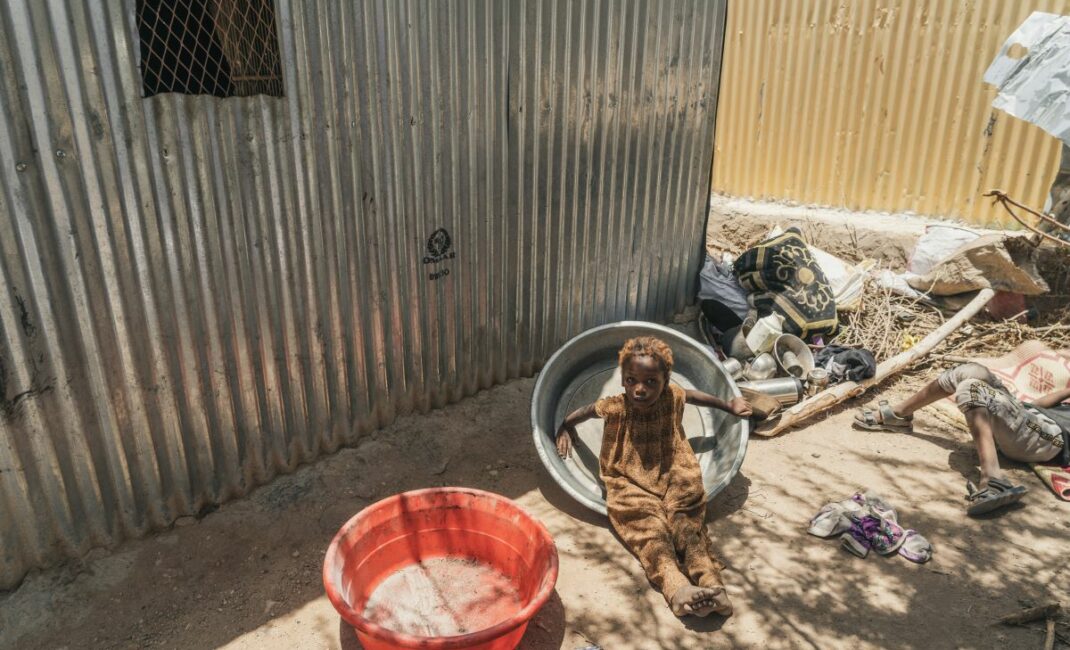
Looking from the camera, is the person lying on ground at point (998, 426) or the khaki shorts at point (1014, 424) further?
the khaki shorts at point (1014, 424)

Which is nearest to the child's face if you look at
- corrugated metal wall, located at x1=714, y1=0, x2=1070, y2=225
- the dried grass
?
the dried grass

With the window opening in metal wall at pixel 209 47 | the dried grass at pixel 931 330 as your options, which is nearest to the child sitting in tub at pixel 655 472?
the window opening in metal wall at pixel 209 47

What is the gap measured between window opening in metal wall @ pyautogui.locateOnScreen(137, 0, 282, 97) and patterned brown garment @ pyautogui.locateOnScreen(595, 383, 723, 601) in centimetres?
227

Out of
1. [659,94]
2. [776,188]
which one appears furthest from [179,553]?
[776,188]

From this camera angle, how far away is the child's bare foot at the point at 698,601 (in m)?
3.21

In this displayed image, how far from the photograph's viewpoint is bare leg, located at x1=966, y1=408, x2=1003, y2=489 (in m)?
4.15

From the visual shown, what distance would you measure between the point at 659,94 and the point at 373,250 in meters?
2.49

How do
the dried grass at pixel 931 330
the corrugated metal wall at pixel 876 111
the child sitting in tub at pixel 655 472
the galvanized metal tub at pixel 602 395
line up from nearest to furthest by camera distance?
the child sitting in tub at pixel 655 472, the galvanized metal tub at pixel 602 395, the dried grass at pixel 931 330, the corrugated metal wall at pixel 876 111

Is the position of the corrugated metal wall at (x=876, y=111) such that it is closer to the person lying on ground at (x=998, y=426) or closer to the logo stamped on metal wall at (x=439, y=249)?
the person lying on ground at (x=998, y=426)

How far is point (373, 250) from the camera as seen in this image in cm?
377

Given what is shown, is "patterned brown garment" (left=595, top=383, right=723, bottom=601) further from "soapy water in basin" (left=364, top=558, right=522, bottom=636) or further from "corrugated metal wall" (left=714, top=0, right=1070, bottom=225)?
"corrugated metal wall" (left=714, top=0, right=1070, bottom=225)

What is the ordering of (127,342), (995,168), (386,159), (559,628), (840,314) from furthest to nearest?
(995,168) → (840,314) → (386,159) → (559,628) → (127,342)

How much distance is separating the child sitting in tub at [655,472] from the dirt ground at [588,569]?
168mm

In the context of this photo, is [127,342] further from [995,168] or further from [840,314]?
[995,168]
